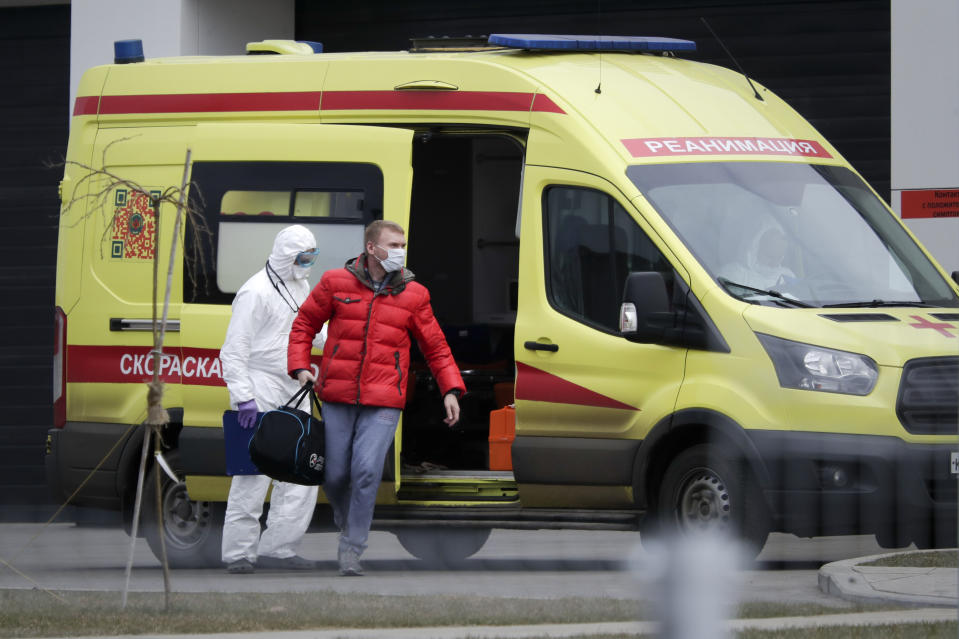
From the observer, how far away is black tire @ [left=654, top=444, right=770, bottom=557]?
7.79 metres

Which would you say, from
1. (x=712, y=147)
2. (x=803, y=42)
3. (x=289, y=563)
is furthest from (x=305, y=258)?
(x=803, y=42)

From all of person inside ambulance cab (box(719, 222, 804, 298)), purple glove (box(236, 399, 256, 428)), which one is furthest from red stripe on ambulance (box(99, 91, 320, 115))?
person inside ambulance cab (box(719, 222, 804, 298))

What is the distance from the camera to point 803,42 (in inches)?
512

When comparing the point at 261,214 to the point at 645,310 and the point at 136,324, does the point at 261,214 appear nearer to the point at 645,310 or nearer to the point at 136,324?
the point at 136,324

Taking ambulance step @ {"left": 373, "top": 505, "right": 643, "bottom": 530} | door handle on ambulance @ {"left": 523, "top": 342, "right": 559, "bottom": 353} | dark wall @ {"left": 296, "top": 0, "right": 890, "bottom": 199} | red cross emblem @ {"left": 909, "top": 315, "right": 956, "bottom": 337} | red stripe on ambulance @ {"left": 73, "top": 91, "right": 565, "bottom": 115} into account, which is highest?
dark wall @ {"left": 296, "top": 0, "right": 890, "bottom": 199}

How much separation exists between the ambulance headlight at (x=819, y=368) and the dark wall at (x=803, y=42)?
558 centimetres

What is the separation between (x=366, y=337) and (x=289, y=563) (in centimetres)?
141

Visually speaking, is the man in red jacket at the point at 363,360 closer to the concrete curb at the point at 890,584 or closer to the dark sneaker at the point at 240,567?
the dark sneaker at the point at 240,567

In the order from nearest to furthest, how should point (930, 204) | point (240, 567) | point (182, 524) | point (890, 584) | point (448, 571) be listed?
point (890, 584)
point (240, 567)
point (448, 571)
point (182, 524)
point (930, 204)

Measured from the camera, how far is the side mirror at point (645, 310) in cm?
780

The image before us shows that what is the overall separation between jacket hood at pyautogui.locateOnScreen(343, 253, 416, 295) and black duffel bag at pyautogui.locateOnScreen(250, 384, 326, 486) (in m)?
0.66

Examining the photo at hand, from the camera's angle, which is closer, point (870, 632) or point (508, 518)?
point (870, 632)

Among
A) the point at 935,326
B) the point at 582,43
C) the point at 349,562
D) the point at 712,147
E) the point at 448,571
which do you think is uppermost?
the point at 582,43

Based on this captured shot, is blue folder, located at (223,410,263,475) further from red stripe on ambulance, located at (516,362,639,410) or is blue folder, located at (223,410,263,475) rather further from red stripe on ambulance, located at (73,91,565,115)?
red stripe on ambulance, located at (73,91,565,115)
